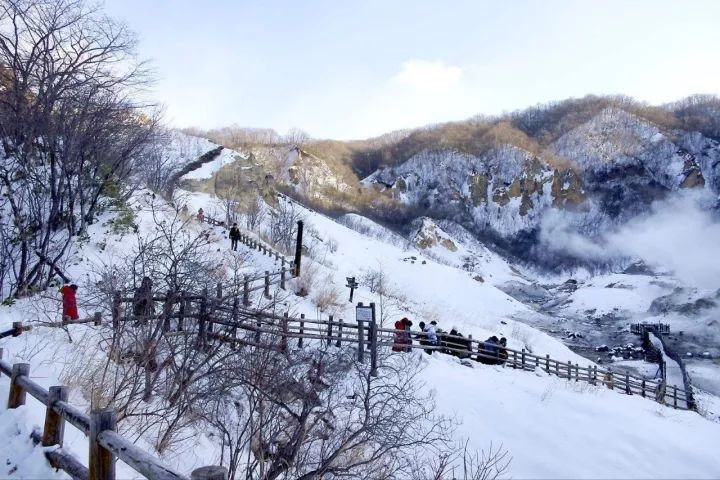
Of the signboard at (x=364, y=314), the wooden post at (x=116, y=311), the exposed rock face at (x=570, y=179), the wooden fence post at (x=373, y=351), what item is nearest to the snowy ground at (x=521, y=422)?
the wooden post at (x=116, y=311)

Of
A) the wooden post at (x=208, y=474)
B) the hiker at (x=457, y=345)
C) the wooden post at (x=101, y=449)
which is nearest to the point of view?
Answer: the wooden post at (x=208, y=474)

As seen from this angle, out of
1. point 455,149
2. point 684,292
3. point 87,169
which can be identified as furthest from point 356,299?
point 455,149

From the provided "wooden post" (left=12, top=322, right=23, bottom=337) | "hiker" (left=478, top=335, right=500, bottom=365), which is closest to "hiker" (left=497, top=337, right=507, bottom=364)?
"hiker" (left=478, top=335, right=500, bottom=365)

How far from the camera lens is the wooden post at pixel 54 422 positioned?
4.21 m

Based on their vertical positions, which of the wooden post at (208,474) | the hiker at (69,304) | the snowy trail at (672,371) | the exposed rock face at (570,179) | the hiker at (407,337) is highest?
the exposed rock face at (570,179)

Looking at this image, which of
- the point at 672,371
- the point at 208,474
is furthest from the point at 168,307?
the point at 672,371

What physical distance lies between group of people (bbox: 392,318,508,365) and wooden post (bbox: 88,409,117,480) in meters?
11.2

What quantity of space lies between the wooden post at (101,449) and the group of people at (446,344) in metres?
11.2

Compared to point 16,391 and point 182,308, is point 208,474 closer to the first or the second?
point 16,391

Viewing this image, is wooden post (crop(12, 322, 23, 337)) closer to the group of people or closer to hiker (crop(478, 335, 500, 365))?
the group of people

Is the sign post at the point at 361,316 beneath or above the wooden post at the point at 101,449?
beneath

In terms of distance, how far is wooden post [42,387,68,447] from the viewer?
13.8 ft

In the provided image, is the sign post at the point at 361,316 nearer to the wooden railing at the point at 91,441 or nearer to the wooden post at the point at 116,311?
the wooden post at the point at 116,311

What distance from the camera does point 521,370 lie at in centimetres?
1748
